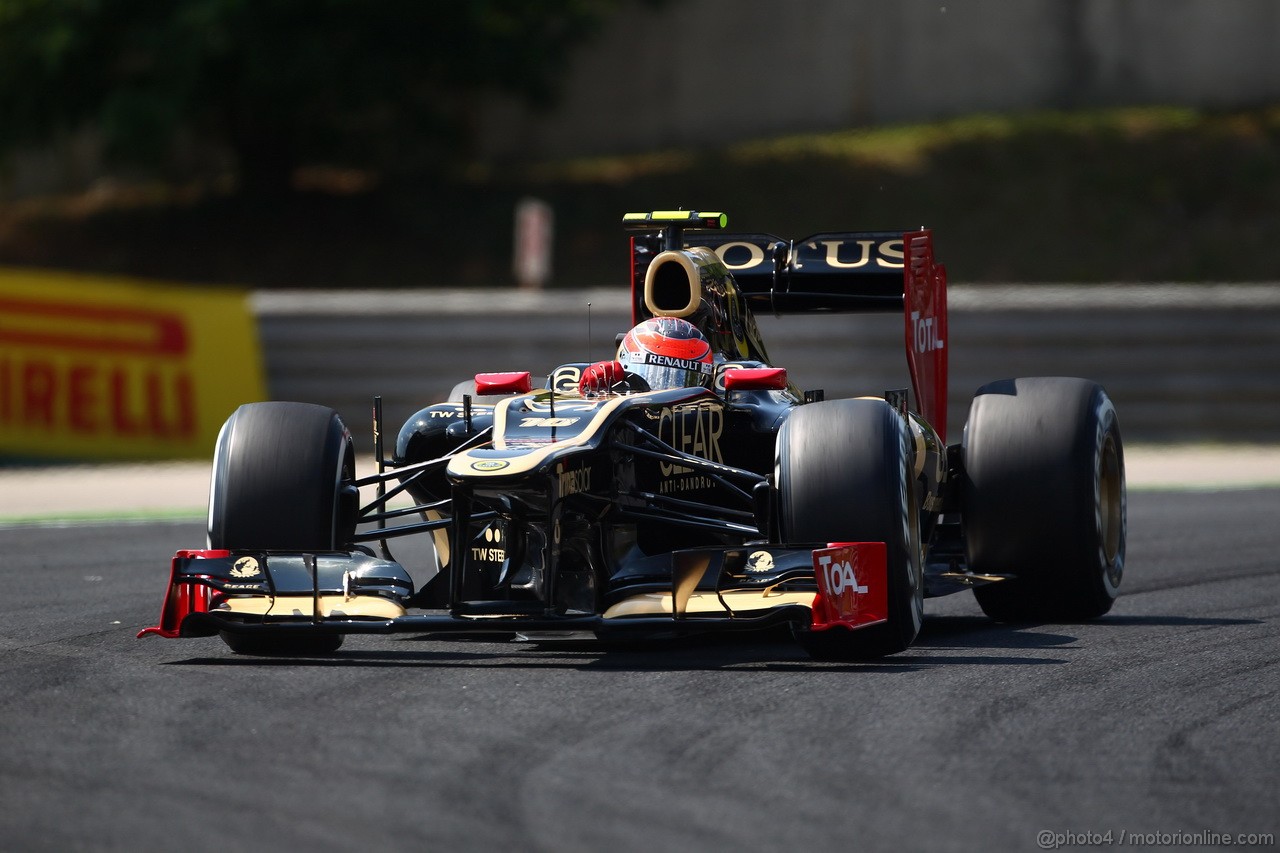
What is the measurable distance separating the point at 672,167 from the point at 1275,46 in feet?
25.1

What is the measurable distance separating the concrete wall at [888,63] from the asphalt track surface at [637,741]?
18.4 metres

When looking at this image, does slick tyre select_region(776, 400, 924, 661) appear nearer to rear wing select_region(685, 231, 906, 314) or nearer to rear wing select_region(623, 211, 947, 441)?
rear wing select_region(623, 211, 947, 441)

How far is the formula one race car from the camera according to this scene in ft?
22.9

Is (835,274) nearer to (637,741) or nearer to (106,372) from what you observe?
(637,741)

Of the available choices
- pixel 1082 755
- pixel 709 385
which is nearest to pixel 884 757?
pixel 1082 755

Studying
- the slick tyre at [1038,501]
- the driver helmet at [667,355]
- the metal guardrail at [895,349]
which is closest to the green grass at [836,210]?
the metal guardrail at [895,349]

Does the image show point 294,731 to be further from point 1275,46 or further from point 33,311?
point 1275,46

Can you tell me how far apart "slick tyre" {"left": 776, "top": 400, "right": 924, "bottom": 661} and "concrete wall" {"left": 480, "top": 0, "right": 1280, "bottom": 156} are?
63.1ft

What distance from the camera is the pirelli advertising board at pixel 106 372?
14.8m

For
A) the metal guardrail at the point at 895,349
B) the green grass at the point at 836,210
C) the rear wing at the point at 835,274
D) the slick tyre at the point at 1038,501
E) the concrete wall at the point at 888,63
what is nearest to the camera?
the slick tyre at the point at 1038,501

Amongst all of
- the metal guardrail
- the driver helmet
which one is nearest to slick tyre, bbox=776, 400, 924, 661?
the driver helmet

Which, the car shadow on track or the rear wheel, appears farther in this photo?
the rear wheel

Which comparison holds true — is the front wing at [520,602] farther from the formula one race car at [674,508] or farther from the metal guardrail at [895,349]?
the metal guardrail at [895,349]

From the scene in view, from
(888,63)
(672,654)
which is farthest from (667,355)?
(888,63)
